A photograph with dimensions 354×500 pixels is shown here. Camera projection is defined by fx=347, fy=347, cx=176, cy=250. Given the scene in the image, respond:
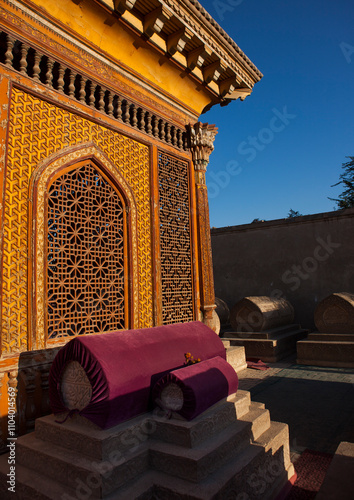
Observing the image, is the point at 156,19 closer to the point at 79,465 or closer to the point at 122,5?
the point at 122,5

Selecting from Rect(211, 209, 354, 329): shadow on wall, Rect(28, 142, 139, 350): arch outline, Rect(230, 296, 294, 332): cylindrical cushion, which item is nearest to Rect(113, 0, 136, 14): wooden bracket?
Rect(28, 142, 139, 350): arch outline

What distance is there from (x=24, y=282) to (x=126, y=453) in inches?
72.6

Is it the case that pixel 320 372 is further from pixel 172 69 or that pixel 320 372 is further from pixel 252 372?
pixel 172 69

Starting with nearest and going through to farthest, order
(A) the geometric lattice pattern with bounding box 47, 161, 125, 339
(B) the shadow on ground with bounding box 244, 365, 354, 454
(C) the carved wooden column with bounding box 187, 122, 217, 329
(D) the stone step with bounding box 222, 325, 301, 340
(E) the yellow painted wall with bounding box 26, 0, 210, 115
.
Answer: (B) the shadow on ground with bounding box 244, 365, 354, 454
(A) the geometric lattice pattern with bounding box 47, 161, 125, 339
(E) the yellow painted wall with bounding box 26, 0, 210, 115
(C) the carved wooden column with bounding box 187, 122, 217, 329
(D) the stone step with bounding box 222, 325, 301, 340

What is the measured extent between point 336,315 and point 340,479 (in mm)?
5644

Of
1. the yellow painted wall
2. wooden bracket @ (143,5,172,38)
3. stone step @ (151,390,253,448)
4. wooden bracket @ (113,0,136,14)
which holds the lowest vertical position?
stone step @ (151,390,253,448)

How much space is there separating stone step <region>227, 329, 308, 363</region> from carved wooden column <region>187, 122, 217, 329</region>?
89.4 inches

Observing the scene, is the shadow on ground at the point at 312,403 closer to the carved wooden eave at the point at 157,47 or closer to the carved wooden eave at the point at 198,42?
the carved wooden eave at the point at 157,47

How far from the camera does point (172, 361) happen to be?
3.06 meters

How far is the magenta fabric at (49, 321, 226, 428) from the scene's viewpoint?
2.39m

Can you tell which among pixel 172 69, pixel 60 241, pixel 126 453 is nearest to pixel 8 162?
pixel 60 241

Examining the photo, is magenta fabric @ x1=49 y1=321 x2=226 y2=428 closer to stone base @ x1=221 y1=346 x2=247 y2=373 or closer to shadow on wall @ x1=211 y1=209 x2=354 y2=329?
stone base @ x1=221 y1=346 x2=247 y2=373

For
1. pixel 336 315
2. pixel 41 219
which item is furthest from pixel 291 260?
pixel 41 219

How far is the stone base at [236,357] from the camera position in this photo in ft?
19.5
